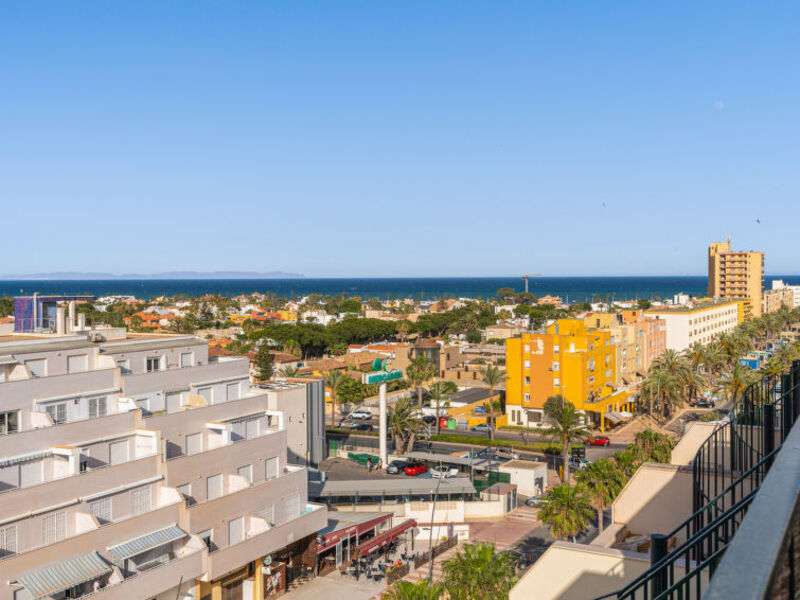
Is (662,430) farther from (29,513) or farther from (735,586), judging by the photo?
(735,586)

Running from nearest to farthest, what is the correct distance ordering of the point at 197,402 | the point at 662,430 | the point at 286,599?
the point at 286,599 < the point at 197,402 < the point at 662,430

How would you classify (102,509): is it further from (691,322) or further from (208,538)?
(691,322)

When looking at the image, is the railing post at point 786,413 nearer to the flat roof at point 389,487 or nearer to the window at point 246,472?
the window at point 246,472

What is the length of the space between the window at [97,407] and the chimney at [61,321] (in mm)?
5940

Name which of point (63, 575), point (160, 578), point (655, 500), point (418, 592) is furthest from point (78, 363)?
point (655, 500)

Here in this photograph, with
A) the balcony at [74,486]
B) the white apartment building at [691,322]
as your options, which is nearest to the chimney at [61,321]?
the balcony at [74,486]

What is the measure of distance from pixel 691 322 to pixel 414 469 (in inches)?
2346

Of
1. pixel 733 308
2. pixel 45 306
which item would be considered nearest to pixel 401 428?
pixel 45 306

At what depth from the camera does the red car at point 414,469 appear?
44.5 m

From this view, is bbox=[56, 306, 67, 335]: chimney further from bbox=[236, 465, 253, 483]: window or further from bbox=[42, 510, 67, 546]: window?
bbox=[42, 510, 67, 546]: window

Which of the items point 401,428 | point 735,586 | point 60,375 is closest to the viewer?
point 735,586

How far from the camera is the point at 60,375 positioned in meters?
25.6

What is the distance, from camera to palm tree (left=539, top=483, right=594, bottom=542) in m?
29.5

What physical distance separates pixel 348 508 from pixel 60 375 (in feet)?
A: 55.6
